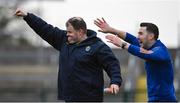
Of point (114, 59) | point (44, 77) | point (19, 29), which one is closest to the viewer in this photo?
point (114, 59)

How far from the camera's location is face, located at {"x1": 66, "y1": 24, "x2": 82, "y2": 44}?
862 centimetres

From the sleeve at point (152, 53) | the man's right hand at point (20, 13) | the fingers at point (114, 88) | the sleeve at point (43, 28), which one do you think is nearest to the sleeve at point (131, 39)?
the sleeve at point (152, 53)

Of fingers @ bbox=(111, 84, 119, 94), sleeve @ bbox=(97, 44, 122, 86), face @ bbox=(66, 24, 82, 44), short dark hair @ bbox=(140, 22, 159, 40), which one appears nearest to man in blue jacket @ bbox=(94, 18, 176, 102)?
short dark hair @ bbox=(140, 22, 159, 40)

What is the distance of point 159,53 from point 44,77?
22554 millimetres

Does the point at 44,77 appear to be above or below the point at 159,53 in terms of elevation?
above

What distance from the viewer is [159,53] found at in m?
8.73

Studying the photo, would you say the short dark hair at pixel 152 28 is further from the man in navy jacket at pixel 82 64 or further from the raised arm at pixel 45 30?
the raised arm at pixel 45 30

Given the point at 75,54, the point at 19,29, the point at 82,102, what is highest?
the point at 19,29

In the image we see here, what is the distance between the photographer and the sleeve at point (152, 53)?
8.67 meters

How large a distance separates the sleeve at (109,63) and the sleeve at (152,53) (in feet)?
1.00

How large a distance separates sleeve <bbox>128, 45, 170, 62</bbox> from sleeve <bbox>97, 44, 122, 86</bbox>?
30cm

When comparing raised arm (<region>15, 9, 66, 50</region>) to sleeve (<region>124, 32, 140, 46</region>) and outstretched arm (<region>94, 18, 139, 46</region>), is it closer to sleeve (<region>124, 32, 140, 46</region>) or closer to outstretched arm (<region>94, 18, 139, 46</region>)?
outstretched arm (<region>94, 18, 139, 46</region>)

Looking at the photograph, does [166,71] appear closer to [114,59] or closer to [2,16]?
[114,59]

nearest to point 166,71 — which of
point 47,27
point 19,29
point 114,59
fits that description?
point 114,59
